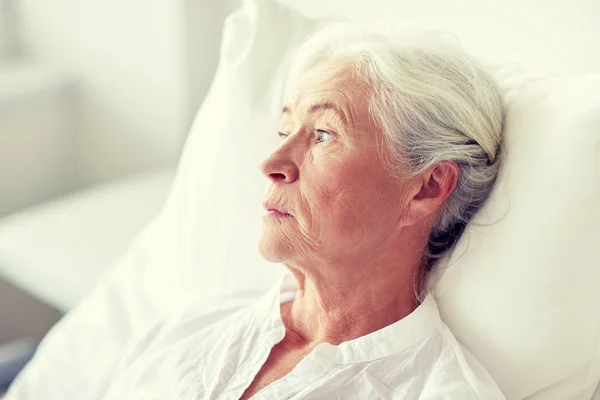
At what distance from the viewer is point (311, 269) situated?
110cm

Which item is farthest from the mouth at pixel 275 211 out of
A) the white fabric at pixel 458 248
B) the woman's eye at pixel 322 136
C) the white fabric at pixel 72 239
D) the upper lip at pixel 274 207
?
the white fabric at pixel 72 239

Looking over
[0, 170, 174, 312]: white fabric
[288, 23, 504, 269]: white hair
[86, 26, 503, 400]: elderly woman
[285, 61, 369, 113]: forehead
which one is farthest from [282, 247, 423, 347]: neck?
[0, 170, 174, 312]: white fabric

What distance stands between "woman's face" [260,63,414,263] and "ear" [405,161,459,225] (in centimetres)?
2

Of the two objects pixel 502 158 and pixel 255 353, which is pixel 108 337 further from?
pixel 502 158

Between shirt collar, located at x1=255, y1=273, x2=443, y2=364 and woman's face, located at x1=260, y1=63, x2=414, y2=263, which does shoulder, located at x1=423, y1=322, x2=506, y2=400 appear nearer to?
shirt collar, located at x1=255, y1=273, x2=443, y2=364

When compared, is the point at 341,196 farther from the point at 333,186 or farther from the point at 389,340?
the point at 389,340

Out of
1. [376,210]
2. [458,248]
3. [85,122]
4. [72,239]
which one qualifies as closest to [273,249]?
[376,210]

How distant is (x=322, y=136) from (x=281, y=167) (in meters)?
0.07

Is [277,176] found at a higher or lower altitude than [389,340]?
higher

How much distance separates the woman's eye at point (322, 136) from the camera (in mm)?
1065

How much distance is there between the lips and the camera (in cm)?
107

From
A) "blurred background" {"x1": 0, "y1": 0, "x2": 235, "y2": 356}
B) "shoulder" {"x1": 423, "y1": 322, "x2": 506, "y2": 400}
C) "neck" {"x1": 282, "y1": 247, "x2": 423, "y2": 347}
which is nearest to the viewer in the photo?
"shoulder" {"x1": 423, "y1": 322, "x2": 506, "y2": 400}

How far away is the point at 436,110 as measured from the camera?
40.3 inches

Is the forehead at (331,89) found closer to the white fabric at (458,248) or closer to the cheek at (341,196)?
the cheek at (341,196)
